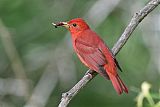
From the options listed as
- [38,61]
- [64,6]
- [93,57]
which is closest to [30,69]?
[38,61]

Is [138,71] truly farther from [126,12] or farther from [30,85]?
[30,85]

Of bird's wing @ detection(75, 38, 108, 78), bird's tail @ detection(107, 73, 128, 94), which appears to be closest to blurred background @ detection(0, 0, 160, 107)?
bird's wing @ detection(75, 38, 108, 78)

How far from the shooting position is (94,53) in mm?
5293

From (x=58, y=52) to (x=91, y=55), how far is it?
8.72 ft

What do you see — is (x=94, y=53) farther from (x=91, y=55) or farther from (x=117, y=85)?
(x=117, y=85)

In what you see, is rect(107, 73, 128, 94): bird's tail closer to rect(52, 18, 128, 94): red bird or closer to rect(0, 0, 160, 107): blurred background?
rect(52, 18, 128, 94): red bird

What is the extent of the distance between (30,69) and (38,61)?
17cm

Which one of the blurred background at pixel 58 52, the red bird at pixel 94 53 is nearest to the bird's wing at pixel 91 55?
the red bird at pixel 94 53

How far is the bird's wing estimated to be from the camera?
5.08 m

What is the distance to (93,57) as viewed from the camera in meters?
5.23

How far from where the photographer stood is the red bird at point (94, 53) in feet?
16.2

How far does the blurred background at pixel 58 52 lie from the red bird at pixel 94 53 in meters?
1.86

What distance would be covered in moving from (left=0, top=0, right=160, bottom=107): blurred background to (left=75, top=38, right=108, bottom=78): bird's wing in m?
2.02

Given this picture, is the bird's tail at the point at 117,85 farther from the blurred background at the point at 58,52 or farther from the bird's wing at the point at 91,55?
the blurred background at the point at 58,52
